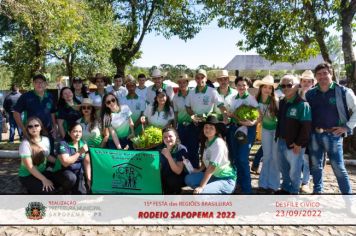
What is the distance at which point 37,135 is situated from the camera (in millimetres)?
5352

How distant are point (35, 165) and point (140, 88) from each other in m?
3.31

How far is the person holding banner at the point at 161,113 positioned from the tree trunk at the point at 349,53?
5935mm

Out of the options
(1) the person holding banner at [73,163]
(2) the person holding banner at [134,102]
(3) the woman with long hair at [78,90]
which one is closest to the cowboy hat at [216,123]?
(1) the person holding banner at [73,163]

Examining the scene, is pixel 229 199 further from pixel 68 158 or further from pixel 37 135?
pixel 37 135

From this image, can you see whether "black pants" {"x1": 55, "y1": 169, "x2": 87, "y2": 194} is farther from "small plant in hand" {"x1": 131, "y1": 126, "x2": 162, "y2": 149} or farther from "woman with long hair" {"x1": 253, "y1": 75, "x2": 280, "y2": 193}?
"woman with long hair" {"x1": 253, "y1": 75, "x2": 280, "y2": 193}

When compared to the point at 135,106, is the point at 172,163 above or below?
below

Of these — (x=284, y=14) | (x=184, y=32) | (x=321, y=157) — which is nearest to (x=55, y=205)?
(x=321, y=157)

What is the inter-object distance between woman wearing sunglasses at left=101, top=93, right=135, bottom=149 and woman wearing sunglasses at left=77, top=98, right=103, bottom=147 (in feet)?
0.41

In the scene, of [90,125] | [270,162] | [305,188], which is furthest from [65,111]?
[305,188]

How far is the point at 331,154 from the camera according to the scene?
17.1 ft

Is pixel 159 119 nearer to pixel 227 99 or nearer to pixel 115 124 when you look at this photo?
pixel 115 124

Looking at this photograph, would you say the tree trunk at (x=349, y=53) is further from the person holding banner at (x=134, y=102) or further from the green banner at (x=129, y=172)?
the green banner at (x=129, y=172)

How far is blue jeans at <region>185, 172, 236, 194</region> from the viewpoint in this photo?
5.03 m

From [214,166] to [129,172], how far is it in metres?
1.36
